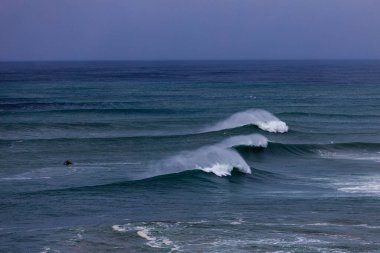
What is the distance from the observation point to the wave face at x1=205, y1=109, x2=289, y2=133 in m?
47.7

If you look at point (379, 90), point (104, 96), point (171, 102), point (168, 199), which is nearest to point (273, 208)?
point (168, 199)

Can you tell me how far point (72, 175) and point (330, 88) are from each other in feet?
187

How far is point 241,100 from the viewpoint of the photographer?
224 feet

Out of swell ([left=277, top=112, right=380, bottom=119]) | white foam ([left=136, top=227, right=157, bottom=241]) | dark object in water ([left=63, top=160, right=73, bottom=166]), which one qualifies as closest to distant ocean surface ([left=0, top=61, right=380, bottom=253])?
white foam ([left=136, top=227, right=157, bottom=241])

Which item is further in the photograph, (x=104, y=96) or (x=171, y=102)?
(x=104, y=96)

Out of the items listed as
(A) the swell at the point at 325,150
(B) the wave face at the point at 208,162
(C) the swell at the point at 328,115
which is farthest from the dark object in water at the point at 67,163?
(C) the swell at the point at 328,115

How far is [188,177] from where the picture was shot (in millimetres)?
30484

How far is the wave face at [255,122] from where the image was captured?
47.7m

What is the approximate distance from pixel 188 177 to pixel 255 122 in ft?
64.6

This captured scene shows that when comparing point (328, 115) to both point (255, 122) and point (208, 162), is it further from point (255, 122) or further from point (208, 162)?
point (208, 162)

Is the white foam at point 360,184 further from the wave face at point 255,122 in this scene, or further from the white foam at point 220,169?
the wave face at point 255,122

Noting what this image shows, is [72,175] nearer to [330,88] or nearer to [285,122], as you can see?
[285,122]

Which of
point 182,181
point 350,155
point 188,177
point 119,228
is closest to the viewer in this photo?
point 119,228

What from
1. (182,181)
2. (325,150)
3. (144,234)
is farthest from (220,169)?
(144,234)
